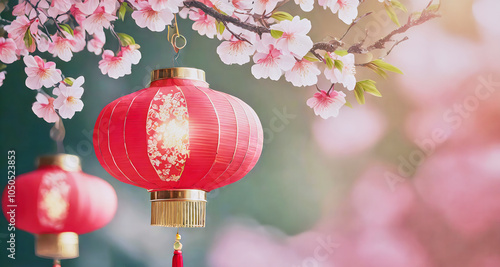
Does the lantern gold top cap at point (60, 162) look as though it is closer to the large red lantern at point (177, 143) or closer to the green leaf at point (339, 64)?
the large red lantern at point (177, 143)

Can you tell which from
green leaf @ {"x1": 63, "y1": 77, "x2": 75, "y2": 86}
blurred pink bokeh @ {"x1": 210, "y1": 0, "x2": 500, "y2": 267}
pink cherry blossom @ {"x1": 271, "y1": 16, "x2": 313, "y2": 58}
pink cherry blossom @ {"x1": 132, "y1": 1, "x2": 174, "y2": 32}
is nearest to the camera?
pink cherry blossom @ {"x1": 271, "y1": 16, "x2": 313, "y2": 58}

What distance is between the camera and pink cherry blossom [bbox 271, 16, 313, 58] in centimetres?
147

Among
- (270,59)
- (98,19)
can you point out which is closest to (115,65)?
(98,19)

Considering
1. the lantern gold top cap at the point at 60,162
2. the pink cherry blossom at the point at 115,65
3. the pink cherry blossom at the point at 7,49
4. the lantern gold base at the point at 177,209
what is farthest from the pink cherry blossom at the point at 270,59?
the pink cherry blossom at the point at 7,49

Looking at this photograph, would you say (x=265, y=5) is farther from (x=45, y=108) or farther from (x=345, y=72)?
(x=45, y=108)

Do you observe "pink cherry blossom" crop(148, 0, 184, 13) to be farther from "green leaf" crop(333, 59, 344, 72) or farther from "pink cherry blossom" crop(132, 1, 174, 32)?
"green leaf" crop(333, 59, 344, 72)

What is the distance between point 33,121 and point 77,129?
0.22 m

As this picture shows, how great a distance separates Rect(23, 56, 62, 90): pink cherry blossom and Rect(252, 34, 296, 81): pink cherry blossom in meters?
0.86

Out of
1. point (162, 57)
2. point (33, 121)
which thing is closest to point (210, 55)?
point (162, 57)

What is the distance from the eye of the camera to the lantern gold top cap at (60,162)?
7.38 feet

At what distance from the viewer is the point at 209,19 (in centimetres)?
213

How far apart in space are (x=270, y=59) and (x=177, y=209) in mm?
517

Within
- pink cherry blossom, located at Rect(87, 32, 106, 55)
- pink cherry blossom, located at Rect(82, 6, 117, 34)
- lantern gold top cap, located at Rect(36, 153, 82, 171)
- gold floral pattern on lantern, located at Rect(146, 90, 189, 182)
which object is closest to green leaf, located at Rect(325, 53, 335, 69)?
gold floral pattern on lantern, located at Rect(146, 90, 189, 182)

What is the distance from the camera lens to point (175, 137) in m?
1.63
